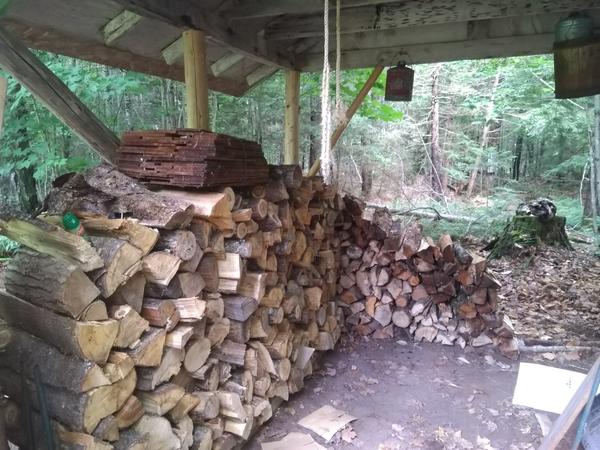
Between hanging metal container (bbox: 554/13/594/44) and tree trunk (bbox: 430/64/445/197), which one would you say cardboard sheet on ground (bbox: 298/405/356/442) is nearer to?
hanging metal container (bbox: 554/13/594/44)

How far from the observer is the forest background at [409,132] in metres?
5.61

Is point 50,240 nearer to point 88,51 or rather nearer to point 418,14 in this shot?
point 88,51

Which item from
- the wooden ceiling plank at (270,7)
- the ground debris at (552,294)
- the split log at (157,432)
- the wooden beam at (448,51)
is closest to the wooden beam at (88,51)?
the wooden ceiling plank at (270,7)

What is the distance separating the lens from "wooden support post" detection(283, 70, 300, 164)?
4.33m

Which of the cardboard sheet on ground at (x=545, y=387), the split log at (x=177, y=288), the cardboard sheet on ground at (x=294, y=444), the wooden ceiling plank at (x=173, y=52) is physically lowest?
the cardboard sheet on ground at (x=294, y=444)

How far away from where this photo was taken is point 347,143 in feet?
35.3

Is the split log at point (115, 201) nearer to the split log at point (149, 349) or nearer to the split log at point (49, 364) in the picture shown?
the split log at point (149, 349)

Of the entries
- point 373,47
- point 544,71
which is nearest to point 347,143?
point 544,71

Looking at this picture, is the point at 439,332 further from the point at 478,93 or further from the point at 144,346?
the point at 478,93

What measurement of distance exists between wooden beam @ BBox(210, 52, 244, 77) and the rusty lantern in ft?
4.57

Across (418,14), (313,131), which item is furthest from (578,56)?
(313,131)

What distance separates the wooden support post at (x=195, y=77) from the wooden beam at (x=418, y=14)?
42.2 inches

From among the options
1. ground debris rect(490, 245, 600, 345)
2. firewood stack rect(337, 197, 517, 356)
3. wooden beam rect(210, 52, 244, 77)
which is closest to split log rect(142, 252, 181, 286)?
firewood stack rect(337, 197, 517, 356)

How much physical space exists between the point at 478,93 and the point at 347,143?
567cm
